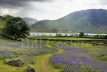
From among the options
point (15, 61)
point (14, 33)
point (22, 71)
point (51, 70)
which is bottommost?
point (51, 70)

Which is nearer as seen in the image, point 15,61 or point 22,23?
point 15,61

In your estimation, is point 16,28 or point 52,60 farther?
point 16,28

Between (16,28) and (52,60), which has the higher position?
(16,28)

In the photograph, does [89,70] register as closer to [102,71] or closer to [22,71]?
[102,71]

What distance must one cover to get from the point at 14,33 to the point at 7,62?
4819 cm

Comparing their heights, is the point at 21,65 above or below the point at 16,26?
below

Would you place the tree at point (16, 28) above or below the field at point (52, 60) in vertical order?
above

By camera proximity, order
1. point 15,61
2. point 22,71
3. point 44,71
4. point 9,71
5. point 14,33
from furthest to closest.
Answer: point 14,33, point 44,71, point 15,61, point 22,71, point 9,71

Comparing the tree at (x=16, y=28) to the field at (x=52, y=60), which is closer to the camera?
the field at (x=52, y=60)

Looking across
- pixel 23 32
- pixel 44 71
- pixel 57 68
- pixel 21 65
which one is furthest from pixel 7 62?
pixel 23 32

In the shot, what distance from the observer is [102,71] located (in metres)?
16.8

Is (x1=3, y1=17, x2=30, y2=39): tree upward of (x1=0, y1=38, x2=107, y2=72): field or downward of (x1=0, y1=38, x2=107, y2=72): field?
upward

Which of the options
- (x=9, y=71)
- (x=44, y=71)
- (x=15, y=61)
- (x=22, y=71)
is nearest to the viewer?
(x=9, y=71)

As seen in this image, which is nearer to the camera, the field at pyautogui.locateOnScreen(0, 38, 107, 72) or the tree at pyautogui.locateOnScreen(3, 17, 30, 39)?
the field at pyautogui.locateOnScreen(0, 38, 107, 72)
